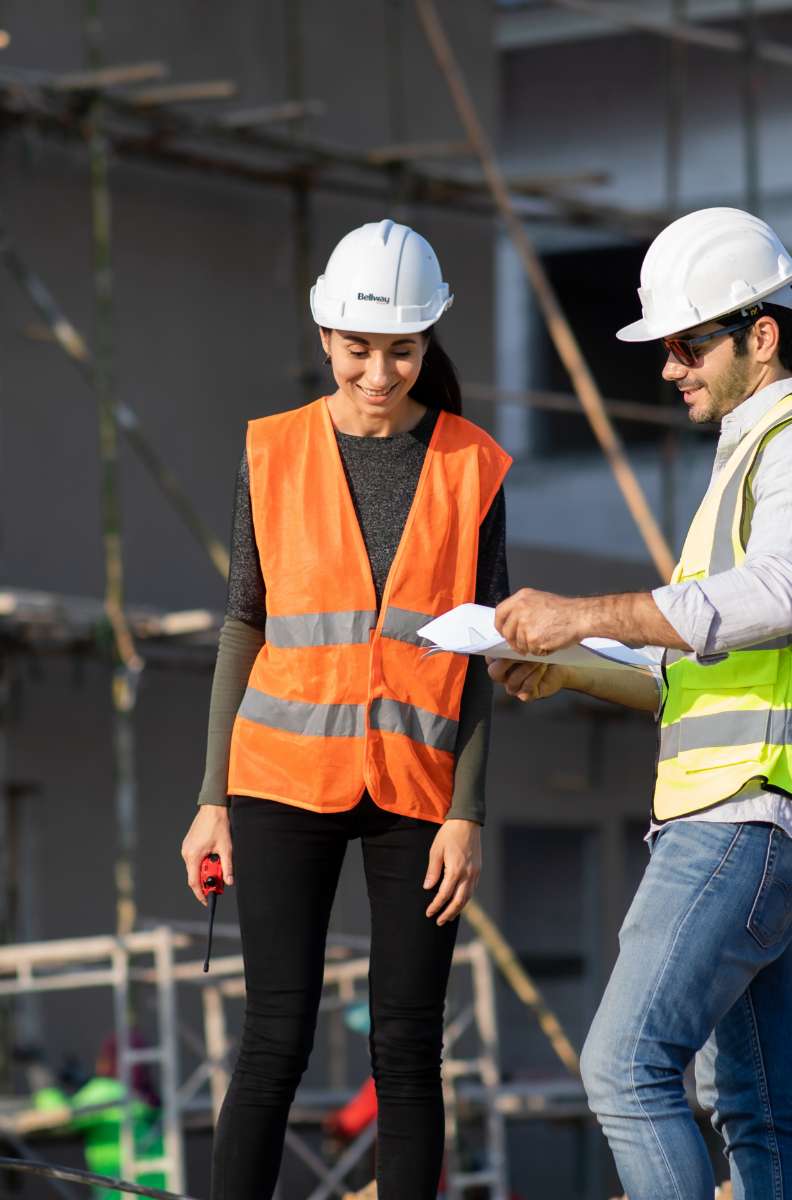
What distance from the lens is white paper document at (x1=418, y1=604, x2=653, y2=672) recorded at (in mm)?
3059

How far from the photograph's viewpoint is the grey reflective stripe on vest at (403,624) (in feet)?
11.3

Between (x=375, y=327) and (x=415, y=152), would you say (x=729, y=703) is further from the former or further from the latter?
(x=415, y=152)

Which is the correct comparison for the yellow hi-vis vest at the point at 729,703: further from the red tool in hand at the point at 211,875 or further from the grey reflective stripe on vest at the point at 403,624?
the red tool in hand at the point at 211,875

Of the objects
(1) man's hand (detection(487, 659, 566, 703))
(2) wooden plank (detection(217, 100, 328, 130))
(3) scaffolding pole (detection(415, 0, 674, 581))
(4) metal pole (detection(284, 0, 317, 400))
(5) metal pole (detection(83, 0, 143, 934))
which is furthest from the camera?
(4) metal pole (detection(284, 0, 317, 400))

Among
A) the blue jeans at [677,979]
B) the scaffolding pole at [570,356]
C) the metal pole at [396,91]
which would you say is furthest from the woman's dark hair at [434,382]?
the metal pole at [396,91]

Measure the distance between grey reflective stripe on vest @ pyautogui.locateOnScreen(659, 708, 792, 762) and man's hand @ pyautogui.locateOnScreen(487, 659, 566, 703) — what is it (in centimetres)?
27

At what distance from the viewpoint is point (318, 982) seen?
3.43m

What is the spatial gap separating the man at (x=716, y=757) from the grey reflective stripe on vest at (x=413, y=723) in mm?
196

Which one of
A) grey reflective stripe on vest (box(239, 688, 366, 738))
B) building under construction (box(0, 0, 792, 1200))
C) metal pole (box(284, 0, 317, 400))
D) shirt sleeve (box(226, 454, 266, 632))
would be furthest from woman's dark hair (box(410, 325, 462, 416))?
metal pole (box(284, 0, 317, 400))

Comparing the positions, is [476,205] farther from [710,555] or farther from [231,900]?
[710,555]

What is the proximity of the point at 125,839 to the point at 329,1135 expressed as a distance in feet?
5.03

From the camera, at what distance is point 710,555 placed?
Result: 3.14 metres

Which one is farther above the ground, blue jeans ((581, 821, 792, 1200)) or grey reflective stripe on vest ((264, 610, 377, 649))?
grey reflective stripe on vest ((264, 610, 377, 649))

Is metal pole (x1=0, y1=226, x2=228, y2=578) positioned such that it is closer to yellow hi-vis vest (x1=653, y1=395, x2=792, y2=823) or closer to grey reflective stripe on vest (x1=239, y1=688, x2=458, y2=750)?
grey reflective stripe on vest (x1=239, y1=688, x2=458, y2=750)
